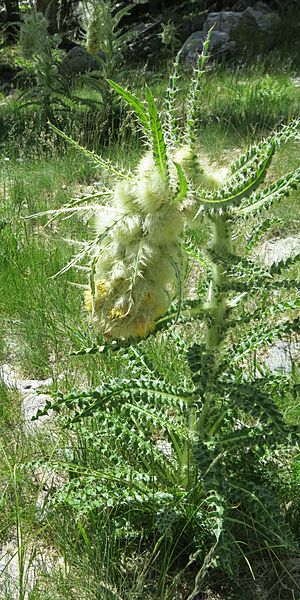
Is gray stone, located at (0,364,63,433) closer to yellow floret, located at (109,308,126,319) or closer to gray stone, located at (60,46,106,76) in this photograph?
yellow floret, located at (109,308,126,319)

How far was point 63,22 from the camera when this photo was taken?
460 inches

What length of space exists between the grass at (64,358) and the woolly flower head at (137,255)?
19cm

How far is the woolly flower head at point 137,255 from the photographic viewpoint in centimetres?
132

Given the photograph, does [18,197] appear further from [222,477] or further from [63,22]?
[63,22]

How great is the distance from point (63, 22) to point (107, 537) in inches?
454

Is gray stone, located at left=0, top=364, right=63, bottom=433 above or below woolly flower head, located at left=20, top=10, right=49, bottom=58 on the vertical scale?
below

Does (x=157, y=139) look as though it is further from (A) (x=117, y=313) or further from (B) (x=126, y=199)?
(A) (x=117, y=313)

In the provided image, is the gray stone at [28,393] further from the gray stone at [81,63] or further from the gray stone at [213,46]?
the gray stone at [81,63]

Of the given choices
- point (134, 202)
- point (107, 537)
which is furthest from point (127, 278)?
point (107, 537)

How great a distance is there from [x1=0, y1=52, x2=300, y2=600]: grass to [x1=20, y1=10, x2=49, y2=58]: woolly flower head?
65 centimetres

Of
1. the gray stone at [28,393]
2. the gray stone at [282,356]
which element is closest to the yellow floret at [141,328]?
the gray stone at [28,393]

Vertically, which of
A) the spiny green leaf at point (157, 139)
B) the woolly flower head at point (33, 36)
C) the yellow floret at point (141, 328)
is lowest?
the yellow floret at point (141, 328)

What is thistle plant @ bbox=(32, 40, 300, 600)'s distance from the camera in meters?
1.34

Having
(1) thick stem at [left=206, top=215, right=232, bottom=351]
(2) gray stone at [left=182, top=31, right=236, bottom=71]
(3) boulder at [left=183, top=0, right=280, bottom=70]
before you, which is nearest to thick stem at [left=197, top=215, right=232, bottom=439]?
(1) thick stem at [left=206, top=215, right=232, bottom=351]
